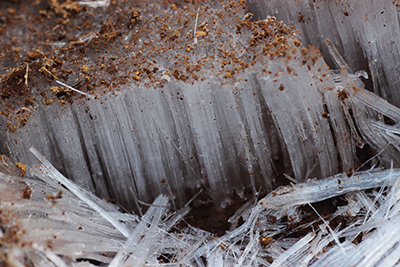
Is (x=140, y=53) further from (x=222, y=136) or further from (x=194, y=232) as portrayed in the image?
(x=194, y=232)

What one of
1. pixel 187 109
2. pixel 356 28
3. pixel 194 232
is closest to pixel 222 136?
pixel 187 109

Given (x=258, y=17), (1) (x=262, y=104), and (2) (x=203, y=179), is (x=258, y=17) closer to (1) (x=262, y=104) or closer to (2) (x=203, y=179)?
(1) (x=262, y=104)

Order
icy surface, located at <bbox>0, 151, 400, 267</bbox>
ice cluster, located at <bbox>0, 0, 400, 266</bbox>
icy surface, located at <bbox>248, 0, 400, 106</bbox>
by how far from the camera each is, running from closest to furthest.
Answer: icy surface, located at <bbox>0, 151, 400, 267</bbox> → ice cluster, located at <bbox>0, 0, 400, 266</bbox> → icy surface, located at <bbox>248, 0, 400, 106</bbox>

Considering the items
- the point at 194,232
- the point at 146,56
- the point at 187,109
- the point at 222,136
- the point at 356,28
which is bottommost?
the point at 194,232

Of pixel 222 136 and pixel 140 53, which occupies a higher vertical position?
pixel 140 53

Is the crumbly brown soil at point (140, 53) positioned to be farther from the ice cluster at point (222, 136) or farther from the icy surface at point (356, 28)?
the icy surface at point (356, 28)

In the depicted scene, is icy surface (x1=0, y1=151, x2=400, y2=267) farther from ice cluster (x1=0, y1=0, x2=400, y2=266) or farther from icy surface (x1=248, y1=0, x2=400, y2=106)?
icy surface (x1=248, y1=0, x2=400, y2=106)

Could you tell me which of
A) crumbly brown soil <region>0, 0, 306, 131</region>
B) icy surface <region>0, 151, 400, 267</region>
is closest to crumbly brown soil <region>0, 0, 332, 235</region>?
crumbly brown soil <region>0, 0, 306, 131</region>

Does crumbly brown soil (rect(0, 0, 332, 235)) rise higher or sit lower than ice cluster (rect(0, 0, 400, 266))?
higher
